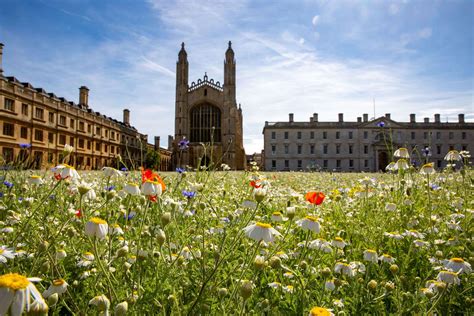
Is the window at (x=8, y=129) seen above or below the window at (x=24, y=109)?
below

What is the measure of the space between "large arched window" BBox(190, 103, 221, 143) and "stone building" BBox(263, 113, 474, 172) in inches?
493

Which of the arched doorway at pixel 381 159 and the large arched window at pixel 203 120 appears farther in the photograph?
the arched doorway at pixel 381 159

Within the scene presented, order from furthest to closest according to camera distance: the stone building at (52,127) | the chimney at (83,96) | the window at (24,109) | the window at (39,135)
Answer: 1. the chimney at (83,96)
2. the window at (39,135)
3. the window at (24,109)
4. the stone building at (52,127)

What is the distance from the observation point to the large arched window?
47.9 metres

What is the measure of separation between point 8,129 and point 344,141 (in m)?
49.7

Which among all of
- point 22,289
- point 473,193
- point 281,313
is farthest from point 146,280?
point 473,193

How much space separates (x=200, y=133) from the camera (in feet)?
157

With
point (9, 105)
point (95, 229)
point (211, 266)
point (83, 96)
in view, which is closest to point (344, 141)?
point (83, 96)

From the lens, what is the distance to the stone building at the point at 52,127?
25375 millimetres

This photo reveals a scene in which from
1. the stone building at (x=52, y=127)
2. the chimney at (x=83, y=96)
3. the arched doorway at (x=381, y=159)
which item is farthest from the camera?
the arched doorway at (x=381, y=159)

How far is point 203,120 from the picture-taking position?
47906mm

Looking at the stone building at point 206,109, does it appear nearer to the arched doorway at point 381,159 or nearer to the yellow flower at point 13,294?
the arched doorway at point 381,159

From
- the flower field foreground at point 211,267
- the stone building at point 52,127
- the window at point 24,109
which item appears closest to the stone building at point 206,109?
the stone building at point 52,127

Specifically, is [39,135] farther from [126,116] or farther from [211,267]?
[211,267]
